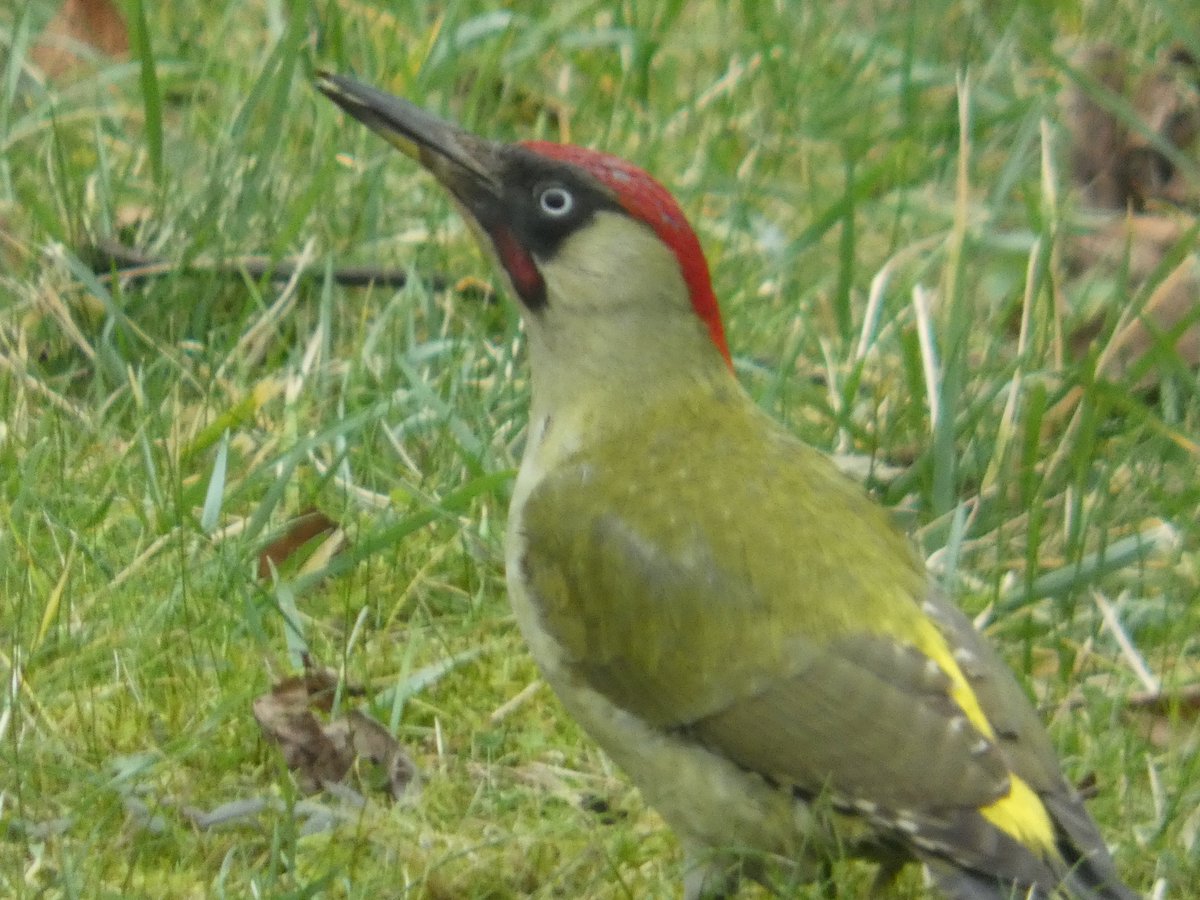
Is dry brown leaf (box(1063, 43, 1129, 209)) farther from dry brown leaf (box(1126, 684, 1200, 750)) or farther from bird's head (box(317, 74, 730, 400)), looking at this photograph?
bird's head (box(317, 74, 730, 400))

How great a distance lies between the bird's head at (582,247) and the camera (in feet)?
10.8

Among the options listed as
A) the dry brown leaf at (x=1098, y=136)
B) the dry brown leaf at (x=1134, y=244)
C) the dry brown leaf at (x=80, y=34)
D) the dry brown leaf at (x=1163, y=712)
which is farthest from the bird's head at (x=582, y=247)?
the dry brown leaf at (x=1098, y=136)

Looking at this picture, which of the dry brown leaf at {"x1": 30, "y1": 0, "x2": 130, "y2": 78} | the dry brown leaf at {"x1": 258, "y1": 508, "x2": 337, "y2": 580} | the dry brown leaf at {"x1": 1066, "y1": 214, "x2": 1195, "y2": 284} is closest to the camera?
the dry brown leaf at {"x1": 258, "y1": 508, "x2": 337, "y2": 580}

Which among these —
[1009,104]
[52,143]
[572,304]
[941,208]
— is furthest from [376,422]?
[1009,104]

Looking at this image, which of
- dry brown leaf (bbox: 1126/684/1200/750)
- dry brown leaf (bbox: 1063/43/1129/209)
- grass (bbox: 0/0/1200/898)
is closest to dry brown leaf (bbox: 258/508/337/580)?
grass (bbox: 0/0/1200/898)

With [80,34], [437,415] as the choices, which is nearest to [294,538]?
[437,415]

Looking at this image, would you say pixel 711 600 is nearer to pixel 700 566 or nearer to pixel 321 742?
pixel 700 566

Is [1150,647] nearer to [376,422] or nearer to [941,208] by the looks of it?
[376,422]

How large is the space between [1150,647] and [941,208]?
5.54 ft

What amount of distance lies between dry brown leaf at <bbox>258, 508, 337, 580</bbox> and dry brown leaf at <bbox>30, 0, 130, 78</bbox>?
184 cm

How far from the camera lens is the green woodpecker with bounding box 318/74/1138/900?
9.02 ft

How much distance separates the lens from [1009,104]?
5.44 meters

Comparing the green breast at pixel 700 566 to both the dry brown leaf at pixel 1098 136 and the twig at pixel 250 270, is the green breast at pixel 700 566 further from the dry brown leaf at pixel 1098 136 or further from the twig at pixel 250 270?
the dry brown leaf at pixel 1098 136

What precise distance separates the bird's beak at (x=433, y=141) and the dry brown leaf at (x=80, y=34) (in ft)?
6.20
